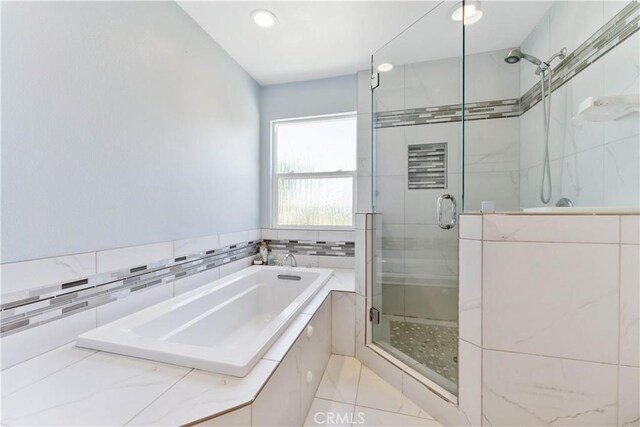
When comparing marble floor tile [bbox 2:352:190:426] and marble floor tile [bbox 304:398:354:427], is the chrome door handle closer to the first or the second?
marble floor tile [bbox 304:398:354:427]

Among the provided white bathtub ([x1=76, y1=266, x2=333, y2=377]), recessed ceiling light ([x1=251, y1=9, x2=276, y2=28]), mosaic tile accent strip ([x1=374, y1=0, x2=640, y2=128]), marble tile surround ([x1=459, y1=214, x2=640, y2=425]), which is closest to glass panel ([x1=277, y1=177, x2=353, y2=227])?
white bathtub ([x1=76, y1=266, x2=333, y2=377])

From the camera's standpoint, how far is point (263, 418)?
86 cm

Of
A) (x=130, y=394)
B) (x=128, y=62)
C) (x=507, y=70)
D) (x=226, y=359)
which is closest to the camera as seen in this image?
(x=130, y=394)

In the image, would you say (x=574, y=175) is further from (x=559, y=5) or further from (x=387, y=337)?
(x=387, y=337)

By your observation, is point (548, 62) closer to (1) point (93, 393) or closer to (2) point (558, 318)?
(2) point (558, 318)

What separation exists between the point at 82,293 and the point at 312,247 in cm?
179

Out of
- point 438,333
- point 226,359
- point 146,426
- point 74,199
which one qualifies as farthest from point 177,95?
point 438,333

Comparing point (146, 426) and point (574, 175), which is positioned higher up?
point (574, 175)

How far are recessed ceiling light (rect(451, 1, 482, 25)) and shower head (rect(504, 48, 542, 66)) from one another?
0.45 m

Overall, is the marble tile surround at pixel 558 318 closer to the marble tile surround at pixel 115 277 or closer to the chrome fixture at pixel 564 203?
the chrome fixture at pixel 564 203

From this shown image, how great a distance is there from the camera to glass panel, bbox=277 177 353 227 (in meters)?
2.62

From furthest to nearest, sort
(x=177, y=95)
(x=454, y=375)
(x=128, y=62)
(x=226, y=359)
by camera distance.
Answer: (x=177, y=95) → (x=128, y=62) → (x=454, y=375) → (x=226, y=359)

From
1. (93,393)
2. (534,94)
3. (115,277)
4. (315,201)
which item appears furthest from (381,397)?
(534,94)

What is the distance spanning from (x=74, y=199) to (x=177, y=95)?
91cm
